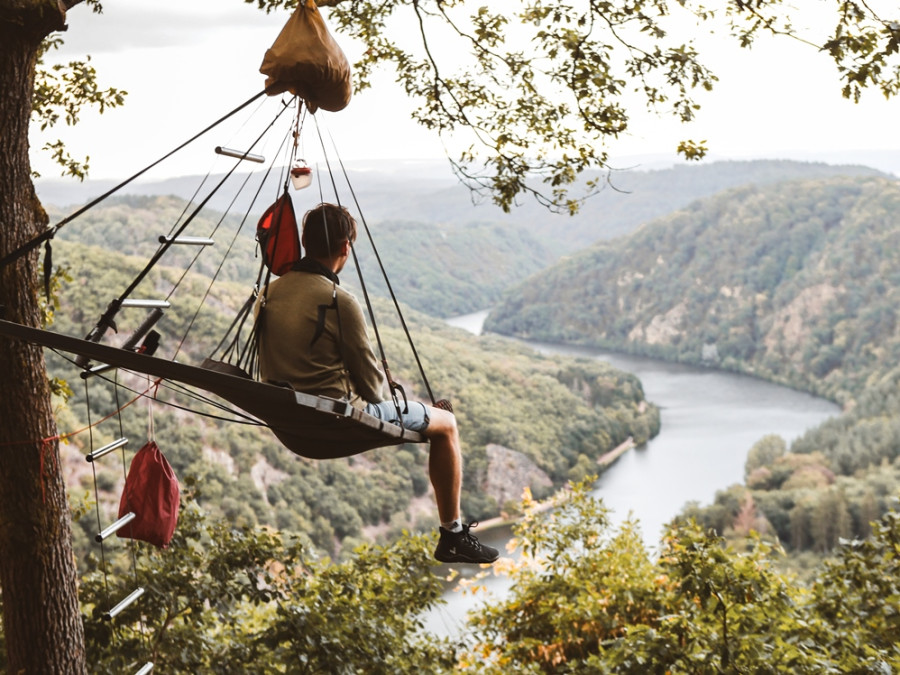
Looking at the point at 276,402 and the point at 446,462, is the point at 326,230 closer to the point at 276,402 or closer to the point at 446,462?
the point at 276,402

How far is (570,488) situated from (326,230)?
18.5 ft

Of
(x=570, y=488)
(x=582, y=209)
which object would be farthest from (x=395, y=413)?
(x=582, y=209)

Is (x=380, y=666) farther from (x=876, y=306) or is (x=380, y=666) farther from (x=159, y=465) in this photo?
(x=876, y=306)

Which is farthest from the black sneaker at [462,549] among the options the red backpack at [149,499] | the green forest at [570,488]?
A: the green forest at [570,488]

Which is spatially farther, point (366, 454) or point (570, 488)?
point (366, 454)

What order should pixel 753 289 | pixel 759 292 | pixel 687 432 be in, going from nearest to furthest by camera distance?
pixel 687 432
pixel 759 292
pixel 753 289

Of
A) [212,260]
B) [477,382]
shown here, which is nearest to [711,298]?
[477,382]

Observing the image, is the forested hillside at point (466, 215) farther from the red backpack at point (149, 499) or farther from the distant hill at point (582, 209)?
the red backpack at point (149, 499)

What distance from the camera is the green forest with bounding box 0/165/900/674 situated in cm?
455

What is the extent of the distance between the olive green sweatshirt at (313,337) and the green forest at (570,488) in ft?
5.33

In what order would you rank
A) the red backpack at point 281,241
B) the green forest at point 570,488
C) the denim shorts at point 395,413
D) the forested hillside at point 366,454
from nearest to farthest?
1. the denim shorts at point 395,413
2. the red backpack at point 281,241
3. the green forest at point 570,488
4. the forested hillside at point 366,454

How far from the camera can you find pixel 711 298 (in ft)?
170

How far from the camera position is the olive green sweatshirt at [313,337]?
2.45 m

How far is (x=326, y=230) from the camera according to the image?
2.47m
